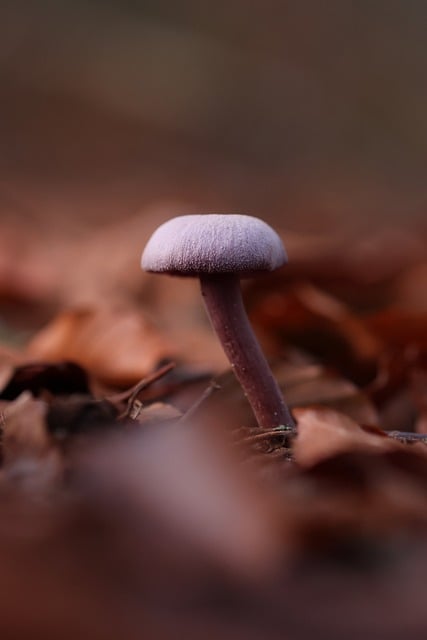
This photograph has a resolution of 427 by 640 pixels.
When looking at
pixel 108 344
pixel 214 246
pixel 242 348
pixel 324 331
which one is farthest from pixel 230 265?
pixel 324 331

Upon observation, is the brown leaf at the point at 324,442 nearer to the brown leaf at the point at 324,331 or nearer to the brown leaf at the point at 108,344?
the brown leaf at the point at 108,344

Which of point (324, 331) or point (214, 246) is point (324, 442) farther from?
point (324, 331)

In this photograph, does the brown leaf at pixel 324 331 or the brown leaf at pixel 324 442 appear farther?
the brown leaf at pixel 324 331

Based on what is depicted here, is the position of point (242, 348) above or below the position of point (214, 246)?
below

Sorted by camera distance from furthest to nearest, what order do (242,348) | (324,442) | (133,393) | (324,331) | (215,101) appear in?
(215,101) < (324,331) < (242,348) < (133,393) < (324,442)

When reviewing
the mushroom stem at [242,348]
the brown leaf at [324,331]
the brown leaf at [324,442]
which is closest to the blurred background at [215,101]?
the brown leaf at [324,331]

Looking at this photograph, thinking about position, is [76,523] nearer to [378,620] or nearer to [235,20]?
[378,620]

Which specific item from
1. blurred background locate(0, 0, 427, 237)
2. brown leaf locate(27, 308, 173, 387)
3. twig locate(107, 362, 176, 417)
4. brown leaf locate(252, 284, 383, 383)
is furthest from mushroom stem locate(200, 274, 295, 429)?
blurred background locate(0, 0, 427, 237)
